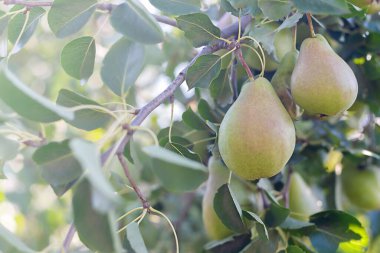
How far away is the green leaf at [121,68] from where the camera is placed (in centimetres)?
80

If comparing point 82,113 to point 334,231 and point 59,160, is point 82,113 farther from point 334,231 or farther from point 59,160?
point 334,231

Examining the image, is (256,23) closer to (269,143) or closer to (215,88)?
(215,88)

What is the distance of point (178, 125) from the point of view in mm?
900

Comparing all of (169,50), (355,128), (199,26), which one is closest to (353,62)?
(355,128)

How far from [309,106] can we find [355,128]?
52cm

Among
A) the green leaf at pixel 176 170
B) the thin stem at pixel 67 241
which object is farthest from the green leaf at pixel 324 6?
the thin stem at pixel 67 241

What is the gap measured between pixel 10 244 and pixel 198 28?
0.36 m

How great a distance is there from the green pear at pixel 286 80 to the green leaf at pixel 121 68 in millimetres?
194

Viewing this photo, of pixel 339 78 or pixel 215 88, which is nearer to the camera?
pixel 339 78

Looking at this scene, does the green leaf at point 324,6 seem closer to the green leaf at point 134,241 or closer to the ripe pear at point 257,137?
the ripe pear at point 257,137

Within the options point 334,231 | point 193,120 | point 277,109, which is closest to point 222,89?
point 193,120

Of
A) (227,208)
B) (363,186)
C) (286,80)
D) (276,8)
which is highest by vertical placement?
(276,8)

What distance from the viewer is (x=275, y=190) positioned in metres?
1.01

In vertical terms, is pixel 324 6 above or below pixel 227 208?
above
